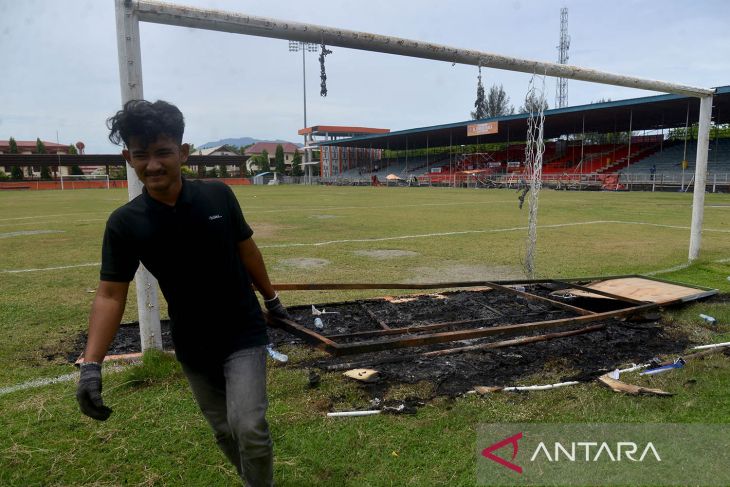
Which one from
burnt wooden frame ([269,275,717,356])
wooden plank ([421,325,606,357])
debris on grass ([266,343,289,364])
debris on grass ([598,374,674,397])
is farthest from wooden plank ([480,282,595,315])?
debris on grass ([266,343,289,364])

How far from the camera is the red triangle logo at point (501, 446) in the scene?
256 cm

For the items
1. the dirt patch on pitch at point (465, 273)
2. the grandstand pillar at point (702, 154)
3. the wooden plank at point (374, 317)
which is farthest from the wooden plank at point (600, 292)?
the grandstand pillar at point (702, 154)

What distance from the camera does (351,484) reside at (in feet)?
7.98

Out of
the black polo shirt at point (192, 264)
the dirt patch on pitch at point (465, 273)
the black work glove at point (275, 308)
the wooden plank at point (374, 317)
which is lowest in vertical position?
the dirt patch on pitch at point (465, 273)

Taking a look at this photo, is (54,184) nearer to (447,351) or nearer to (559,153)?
(559,153)

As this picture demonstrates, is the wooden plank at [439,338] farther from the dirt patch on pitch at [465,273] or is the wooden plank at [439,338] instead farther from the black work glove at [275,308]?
the dirt patch on pitch at [465,273]

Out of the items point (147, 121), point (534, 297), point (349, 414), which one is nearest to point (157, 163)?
point (147, 121)

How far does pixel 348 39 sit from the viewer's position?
444 cm

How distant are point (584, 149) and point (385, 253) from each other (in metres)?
44.2

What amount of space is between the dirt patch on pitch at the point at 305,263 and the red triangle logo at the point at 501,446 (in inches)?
217

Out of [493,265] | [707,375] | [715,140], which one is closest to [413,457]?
[707,375]

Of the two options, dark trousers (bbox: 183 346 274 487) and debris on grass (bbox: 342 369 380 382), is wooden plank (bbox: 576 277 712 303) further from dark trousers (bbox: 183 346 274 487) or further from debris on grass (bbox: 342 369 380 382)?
dark trousers (bbox: 183 346 274 487)

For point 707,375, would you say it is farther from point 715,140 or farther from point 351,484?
point 715,140

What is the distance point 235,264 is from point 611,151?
49.8m
